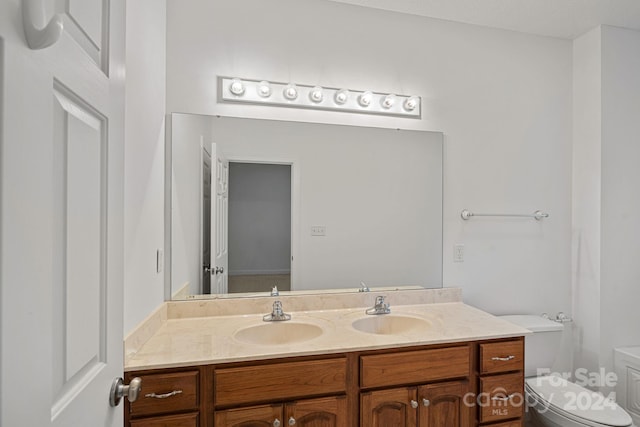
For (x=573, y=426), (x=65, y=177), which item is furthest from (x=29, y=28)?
(x=573, y=426)

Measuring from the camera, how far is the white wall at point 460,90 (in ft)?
6.40

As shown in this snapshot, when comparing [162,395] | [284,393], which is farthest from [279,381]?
[162,395]

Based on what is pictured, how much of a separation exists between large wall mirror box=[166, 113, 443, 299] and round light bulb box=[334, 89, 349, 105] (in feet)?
0.49

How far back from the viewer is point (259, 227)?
199 cm

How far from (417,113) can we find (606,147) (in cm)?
125

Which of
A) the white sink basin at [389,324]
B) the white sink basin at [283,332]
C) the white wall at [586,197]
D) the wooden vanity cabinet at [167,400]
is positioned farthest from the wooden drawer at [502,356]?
the wooden vanity cabinet at [167,400]

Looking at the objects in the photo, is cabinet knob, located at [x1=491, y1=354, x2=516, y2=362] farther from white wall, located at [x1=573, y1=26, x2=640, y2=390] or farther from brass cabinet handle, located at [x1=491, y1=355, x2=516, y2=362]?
white wall, located at [x1=573, y1=26, x2=640, y2=390]

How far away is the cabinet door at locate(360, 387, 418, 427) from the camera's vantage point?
148cm

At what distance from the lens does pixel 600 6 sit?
2.11 metres

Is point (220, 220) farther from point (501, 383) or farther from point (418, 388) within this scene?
point (501, 383)

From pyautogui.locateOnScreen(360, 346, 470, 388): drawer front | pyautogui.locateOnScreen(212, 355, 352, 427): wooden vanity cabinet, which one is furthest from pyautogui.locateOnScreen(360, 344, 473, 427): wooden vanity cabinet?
pyautogui.locateOnScreen(212, 355, 352, 427): wooden vanity cabinet

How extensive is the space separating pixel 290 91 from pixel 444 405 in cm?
172

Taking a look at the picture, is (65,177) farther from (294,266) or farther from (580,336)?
(580,336)

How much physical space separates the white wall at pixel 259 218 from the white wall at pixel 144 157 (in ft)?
1.19
